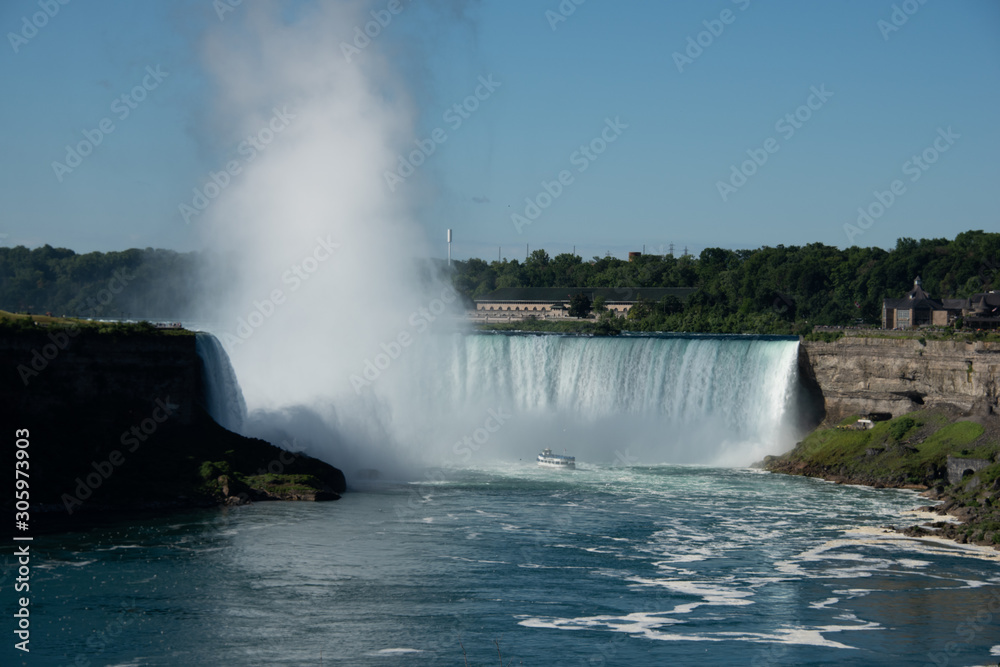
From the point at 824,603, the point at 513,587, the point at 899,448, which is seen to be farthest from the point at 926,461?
the point at 513,587

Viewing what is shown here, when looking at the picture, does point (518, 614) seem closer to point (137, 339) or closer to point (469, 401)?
point (137, 339)

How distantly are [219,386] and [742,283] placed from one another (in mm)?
71907

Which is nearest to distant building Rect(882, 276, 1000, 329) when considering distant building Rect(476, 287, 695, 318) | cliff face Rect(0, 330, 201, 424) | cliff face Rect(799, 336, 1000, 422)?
cliff face Rect(799, 336, 1000, 422)

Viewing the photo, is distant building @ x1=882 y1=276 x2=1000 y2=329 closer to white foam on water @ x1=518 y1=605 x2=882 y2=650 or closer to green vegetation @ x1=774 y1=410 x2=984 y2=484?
green vegetation @ x1=774 y1=410 x2=984 y2=484

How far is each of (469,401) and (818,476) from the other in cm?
2006

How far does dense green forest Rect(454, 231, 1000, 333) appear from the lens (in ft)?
311

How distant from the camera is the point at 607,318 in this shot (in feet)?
345

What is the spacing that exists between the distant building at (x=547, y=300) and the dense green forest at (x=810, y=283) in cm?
225

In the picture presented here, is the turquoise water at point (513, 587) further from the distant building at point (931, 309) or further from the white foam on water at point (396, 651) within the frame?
the distant building at point (931, 309)

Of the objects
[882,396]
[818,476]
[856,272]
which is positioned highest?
[856,272]

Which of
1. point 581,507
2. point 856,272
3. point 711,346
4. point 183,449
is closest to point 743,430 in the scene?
point 711,346

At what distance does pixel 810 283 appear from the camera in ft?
351

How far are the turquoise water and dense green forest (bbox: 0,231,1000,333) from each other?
51297 mm

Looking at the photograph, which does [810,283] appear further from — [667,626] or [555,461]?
[667,626]
